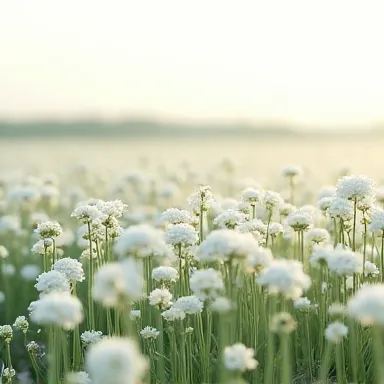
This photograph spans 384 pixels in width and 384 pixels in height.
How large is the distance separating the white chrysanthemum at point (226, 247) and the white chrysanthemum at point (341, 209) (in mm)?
1790

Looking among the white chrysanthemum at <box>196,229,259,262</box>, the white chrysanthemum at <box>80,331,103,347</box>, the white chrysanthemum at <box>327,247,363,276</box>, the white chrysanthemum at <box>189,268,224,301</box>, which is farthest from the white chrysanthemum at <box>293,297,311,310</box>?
the white chrysanthemum at <box>196,229,259,262</box>

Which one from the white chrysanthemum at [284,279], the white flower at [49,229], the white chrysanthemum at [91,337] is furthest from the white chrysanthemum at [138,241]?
the white flower at [49,229]

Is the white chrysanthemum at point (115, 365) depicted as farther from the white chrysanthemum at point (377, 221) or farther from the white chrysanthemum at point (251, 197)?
the white chrysanthemum at point (251, 197)

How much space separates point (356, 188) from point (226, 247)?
1.92m

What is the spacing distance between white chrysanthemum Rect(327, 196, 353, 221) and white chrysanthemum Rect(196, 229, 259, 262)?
179 centimetres

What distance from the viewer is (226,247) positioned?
3854mm

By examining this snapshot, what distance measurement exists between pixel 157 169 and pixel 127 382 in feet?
45.3

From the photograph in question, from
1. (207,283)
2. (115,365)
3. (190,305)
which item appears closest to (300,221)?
(190,305)

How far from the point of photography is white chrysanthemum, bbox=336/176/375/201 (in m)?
5.50

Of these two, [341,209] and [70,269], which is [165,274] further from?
[341,209]

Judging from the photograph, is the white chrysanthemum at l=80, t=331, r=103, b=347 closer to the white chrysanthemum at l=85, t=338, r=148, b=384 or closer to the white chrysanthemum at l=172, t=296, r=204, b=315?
the white chrysanthemum at l=172, t=296, r=204, b=315

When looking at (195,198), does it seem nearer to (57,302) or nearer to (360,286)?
(360,286)

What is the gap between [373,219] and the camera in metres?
5.59

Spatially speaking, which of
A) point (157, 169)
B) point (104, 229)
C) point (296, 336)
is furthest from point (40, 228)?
point (157, 169)
